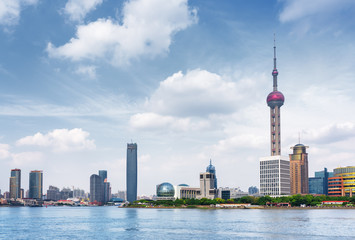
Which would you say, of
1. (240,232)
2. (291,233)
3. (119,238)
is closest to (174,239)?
(119,238)

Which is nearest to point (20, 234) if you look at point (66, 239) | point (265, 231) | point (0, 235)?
point (0, 235)

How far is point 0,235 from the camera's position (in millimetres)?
128000

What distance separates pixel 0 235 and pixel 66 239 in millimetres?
25468

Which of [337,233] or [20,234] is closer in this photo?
[337,233]

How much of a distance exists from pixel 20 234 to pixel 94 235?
23759 millimetres

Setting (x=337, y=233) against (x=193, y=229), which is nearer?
(x=337, y=233)

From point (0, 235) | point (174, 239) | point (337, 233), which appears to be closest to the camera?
point (174, 239)

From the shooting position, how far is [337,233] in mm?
118125

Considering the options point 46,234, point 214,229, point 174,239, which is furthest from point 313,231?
point 46,234

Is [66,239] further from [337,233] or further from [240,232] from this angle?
[337,233]

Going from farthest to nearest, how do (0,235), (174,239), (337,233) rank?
(0,235) < (337,233) < (174,239)

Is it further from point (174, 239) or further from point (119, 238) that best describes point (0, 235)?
point (174, 239)

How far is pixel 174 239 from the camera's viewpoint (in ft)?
364

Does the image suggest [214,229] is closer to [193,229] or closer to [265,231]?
[193,229]
